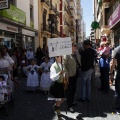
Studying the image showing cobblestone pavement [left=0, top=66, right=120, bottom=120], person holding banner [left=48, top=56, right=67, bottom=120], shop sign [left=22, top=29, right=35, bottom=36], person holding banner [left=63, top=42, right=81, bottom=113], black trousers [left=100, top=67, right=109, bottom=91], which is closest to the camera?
person holding banner [left=48, top=56, right=67, bottom=120]

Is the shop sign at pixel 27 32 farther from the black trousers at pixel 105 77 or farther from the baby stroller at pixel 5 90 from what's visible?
the baby stroller at pixel 5 90

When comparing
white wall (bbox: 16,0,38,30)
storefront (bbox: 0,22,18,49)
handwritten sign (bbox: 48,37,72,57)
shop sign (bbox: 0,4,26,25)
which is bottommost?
handwritten sign (bbox: 48,37,72,57)

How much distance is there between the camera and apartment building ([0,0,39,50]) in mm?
18600

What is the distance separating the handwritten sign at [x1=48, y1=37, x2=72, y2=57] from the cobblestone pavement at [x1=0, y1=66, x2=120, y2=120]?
4.91 feet

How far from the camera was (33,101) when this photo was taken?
8.25 meters

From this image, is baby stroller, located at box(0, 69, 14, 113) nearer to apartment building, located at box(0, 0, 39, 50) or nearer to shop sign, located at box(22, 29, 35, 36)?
apartment building, located at box(0, 0, 39, 50)

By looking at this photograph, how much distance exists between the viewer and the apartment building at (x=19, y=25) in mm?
18600

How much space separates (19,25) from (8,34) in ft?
6.21

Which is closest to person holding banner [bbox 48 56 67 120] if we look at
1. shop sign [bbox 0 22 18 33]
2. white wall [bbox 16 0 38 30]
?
shop sign [bbox 0 22 18 33]

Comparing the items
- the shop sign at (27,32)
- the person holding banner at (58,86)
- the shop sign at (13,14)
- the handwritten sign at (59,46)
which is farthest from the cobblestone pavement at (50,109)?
the shop sign at (27,32)

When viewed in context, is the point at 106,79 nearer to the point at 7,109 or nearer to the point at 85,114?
the point at 85,114

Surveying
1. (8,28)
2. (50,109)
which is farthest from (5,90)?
(8,28)

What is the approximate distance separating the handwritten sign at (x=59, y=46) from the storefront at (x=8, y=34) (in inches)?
481

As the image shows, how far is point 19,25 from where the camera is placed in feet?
71.5
